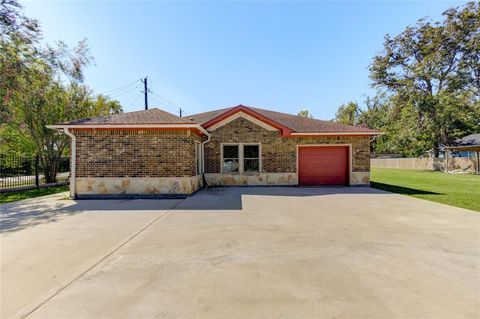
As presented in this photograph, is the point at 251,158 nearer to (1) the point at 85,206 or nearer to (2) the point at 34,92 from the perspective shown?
(1) the point at 85,206

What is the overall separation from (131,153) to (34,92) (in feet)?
31.5

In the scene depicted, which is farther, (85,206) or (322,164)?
(322,164)

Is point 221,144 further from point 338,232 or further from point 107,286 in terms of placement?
point 107,286

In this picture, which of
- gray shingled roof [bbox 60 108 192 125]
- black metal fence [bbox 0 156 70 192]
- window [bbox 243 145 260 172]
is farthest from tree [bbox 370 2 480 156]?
black metal fence [bbox 0 156 70 192]

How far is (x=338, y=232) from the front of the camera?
545 cm

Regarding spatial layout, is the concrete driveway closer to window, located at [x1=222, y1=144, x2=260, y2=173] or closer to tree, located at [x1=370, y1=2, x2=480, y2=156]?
window, located at [x1=222, y1=144, x2=260, y2=173]

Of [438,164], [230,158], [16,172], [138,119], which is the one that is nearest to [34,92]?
[16,172]

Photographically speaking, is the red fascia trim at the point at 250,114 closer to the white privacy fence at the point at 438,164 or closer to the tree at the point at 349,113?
the white privacy fence at the point at 438,164

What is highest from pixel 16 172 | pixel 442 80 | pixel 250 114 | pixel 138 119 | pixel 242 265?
pixel 442 80

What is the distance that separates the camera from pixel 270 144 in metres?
13.7

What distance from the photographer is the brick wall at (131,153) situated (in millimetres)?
10180

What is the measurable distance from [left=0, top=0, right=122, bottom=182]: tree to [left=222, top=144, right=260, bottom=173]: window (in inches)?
445

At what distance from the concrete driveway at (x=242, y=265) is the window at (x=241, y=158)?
646 centimetres

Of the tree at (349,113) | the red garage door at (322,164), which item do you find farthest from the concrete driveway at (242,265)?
the tree at (349,113)
